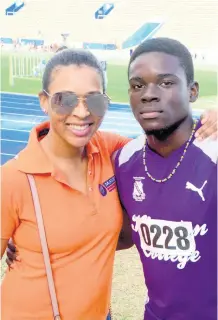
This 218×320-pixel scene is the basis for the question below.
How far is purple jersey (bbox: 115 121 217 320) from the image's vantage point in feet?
6.21

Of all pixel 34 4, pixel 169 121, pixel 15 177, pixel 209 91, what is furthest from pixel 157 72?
pixel 34 4

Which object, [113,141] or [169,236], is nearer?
[169,236]

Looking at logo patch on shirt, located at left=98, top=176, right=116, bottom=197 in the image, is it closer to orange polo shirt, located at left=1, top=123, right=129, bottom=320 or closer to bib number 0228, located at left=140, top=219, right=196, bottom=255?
orange polo shirt, located at left=1, top=123, right=129, bottom=320

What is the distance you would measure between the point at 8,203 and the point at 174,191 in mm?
666

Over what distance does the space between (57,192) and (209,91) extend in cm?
1419

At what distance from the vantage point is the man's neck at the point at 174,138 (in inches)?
77.6

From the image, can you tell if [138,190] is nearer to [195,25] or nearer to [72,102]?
[72,102]

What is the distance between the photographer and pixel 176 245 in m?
1.94

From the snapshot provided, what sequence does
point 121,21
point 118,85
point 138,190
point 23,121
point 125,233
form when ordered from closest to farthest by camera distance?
point 138,190 → point 125,233 → point 23,121 → point 118,85 → point 121,21

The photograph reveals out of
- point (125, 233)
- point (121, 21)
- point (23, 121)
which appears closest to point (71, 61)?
point (125, 233)

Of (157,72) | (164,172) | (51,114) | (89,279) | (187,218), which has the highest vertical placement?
(157,72)

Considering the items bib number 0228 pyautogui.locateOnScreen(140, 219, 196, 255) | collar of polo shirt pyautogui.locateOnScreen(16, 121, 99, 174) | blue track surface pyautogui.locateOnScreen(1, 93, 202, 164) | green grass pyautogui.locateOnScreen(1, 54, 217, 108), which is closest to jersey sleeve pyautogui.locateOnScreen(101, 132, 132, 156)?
collar of polo shirt pyautogui.locateOnScreen(16, 121, 99, 174)

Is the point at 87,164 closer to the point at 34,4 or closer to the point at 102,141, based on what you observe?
the point at 102,141

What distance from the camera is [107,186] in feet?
7.08
